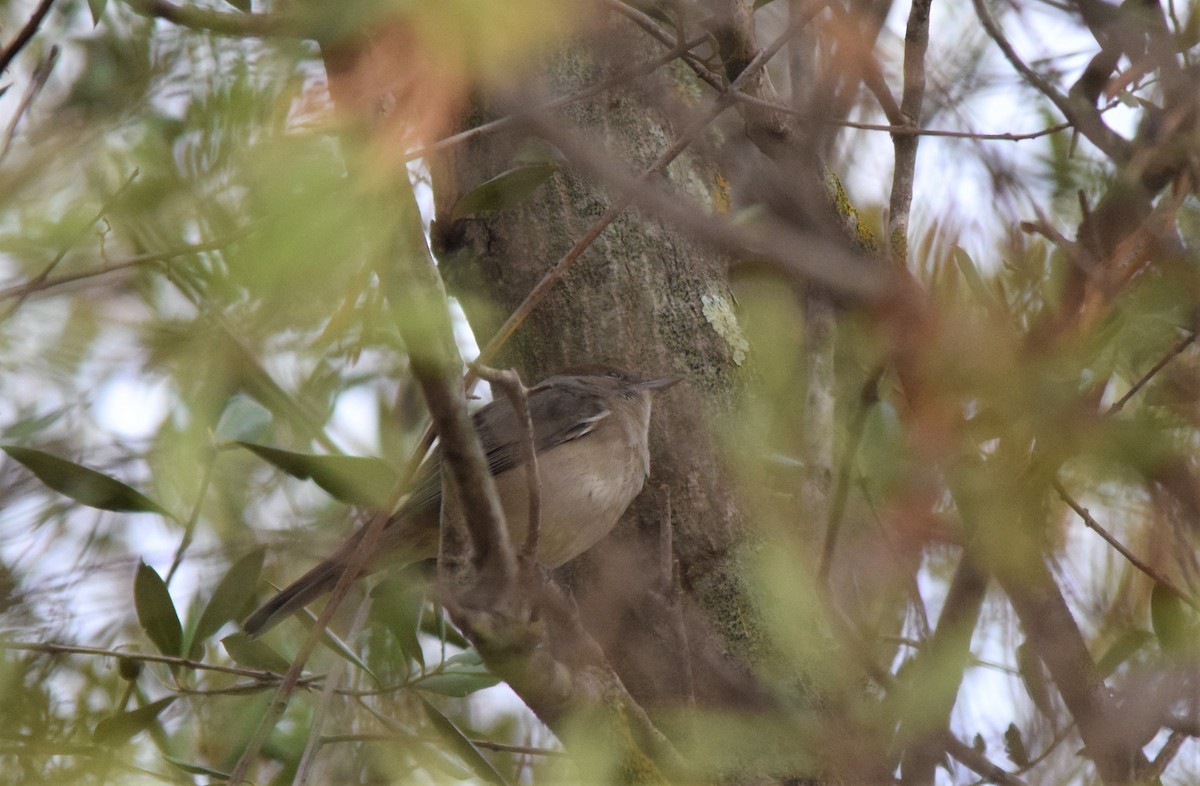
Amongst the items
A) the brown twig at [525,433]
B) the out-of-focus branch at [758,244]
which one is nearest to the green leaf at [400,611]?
the brown twig at [525,433]

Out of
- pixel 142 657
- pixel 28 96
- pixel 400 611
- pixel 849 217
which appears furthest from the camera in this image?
pixel 849 217

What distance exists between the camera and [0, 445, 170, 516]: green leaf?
8.80 feet

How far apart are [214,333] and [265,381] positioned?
2.02ft

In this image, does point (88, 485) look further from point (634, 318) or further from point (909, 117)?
point (909, 117)

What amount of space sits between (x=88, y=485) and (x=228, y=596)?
455 mm

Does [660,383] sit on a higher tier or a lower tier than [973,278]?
higher

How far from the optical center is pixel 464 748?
2.79m

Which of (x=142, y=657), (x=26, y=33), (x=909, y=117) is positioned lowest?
(x=142, y=657)

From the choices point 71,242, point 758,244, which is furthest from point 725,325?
point 71,242

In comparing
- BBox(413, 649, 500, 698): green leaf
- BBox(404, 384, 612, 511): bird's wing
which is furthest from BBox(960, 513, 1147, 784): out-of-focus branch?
BBox(404, 384, 612, 511): bird's wing

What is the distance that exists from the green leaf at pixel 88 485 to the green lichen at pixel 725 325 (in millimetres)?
1612

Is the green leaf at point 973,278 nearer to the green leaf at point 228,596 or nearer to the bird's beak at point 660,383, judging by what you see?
the bird's beak at point 660,383

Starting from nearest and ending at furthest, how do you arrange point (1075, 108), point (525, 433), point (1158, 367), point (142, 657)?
point (1158, 367), point (525, 433), point (142, 657), point (1075, 108)

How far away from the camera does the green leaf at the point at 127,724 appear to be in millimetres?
2652
